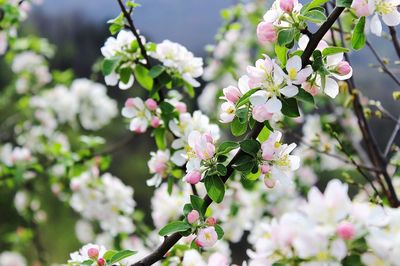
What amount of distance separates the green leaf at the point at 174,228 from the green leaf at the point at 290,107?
10.1 inches

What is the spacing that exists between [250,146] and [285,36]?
19 cm

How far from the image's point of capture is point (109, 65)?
4.06 feet

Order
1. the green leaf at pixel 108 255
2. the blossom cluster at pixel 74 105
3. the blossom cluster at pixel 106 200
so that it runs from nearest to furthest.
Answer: the green leaf at pixel 108 255
the blossom cluster at pixel 106 200
the blossom cluster at pixel 74 105

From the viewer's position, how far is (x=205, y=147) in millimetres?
896

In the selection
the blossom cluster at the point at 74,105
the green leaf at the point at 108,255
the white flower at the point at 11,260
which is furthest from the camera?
the white flower at the point at 11,260

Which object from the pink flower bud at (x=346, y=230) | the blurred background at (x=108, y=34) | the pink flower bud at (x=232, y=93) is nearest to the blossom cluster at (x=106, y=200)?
the blurred background at (x=108, y=34)

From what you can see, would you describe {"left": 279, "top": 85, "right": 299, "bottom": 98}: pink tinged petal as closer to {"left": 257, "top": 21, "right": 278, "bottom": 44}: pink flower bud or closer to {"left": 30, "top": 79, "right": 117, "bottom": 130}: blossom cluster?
{"left": 257, "top": 21, "right": 278, "bottom": 44}: pink flower bud

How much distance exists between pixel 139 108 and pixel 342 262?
79cm

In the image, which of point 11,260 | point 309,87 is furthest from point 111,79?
point 11,260

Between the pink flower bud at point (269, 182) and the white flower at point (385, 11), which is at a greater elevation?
the white flower at point (385, 11)

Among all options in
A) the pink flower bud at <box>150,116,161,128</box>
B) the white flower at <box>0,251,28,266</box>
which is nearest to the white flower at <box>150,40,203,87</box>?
the pink flower bud at <box>150,116,161,128</box>

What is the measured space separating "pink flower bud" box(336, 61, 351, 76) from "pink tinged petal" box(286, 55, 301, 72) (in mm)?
85

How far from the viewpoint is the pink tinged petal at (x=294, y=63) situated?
81 centimetres

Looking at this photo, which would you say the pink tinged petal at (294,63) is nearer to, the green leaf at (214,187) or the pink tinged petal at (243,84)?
the pink tinged petal at (243,84)
